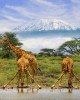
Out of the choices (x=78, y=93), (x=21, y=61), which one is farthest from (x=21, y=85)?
(x=78, y=93)

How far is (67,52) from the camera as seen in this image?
68750 mm

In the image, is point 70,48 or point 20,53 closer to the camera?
point 20,53

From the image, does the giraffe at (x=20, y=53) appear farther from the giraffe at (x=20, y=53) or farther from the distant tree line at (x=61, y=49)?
the distant tree line at (x=61, y=49)

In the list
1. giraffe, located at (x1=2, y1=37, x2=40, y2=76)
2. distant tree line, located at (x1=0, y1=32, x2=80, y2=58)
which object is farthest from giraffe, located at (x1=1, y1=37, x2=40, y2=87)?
distant tree line, located at (x1=0, y1=32, x2=80, y2=58)

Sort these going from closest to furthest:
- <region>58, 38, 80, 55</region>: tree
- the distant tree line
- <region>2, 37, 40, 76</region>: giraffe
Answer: <region>2, 37, 40, 76</region>: giraffe, the distant tree line, <region>58, 38, 80, 55</region>: tree

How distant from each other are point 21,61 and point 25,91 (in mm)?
2147

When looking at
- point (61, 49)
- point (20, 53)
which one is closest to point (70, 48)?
point (61, 49)

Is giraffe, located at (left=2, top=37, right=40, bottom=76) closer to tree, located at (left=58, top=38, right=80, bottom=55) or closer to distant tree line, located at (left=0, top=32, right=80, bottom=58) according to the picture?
distant tree line, located at (left=0, top=32, right=80, bottom=58)

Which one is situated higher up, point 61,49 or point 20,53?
point 61,49

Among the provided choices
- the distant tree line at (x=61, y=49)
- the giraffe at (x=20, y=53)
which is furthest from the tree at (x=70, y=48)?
the giraffe at (x=20, y=53)

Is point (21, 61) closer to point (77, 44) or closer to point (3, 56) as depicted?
point (3, 56)

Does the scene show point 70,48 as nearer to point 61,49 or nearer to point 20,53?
point 61,49

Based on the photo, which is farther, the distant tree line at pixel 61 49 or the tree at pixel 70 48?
the tree at pixel 70 48

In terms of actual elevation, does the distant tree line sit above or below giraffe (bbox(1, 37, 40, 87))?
above
